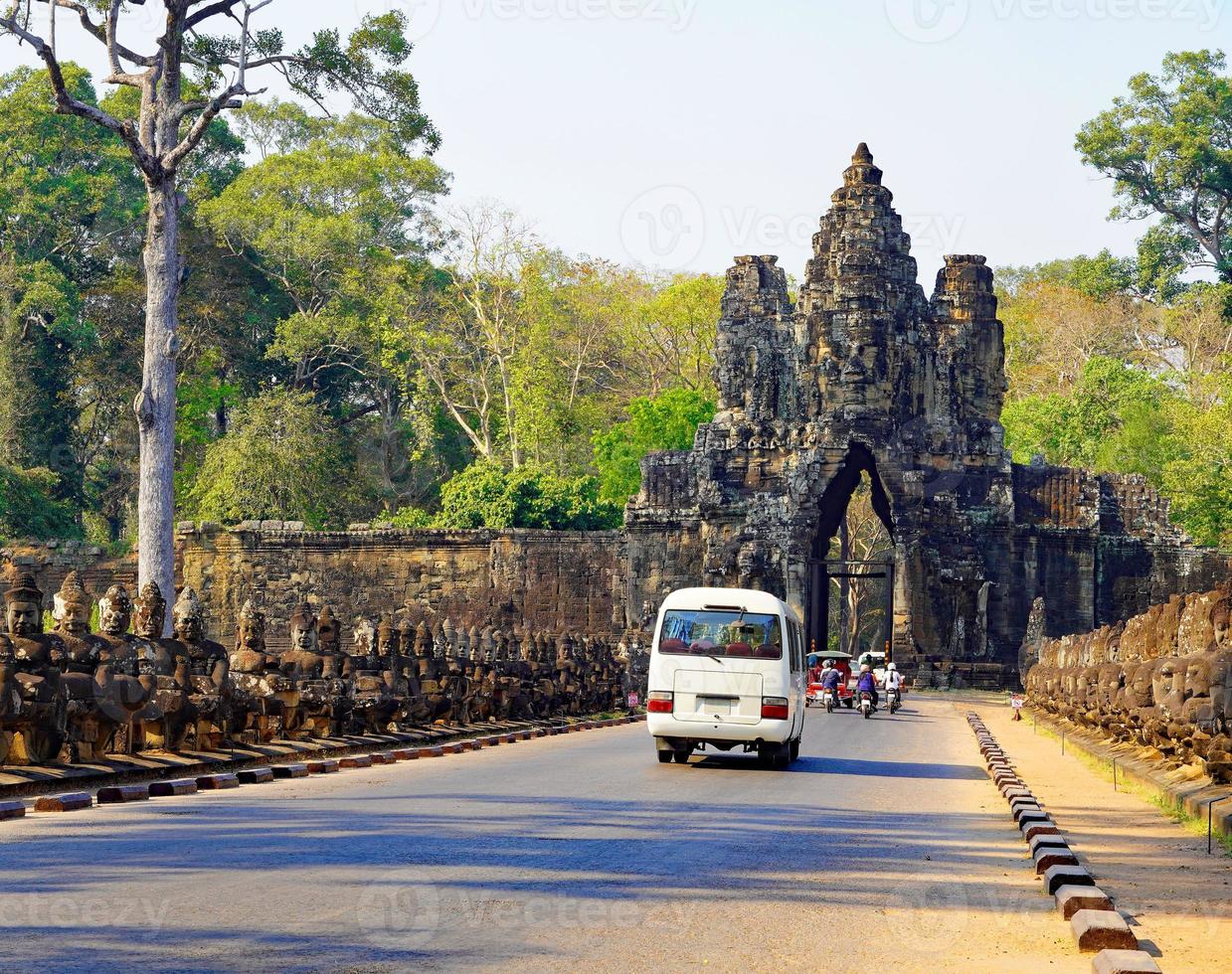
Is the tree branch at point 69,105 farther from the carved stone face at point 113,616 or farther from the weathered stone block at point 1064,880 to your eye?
the weathered stone block at point 1064,880

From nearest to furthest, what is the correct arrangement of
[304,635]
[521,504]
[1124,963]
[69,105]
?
[1124,963]
[304,635]
[69,105]
[521,504]

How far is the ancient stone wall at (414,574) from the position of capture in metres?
52.5

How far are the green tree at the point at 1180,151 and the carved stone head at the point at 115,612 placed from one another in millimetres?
58888

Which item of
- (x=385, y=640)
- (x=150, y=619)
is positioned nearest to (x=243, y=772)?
(x=150, y=619)

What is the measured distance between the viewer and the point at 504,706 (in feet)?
91.9

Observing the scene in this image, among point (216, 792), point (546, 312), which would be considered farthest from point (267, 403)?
point (216, 792)

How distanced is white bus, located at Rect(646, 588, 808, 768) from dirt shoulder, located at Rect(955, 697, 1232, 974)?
9.28ft

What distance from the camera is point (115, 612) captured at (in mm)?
16438

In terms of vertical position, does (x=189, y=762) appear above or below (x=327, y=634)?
below

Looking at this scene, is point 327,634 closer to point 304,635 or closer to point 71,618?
point 304,635

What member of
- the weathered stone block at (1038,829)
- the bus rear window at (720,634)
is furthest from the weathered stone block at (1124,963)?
the bus rear window at (720,634)

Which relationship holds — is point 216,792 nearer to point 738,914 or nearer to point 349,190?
point 738,914

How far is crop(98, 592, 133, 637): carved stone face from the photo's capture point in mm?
16344

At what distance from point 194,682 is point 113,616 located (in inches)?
48.6
